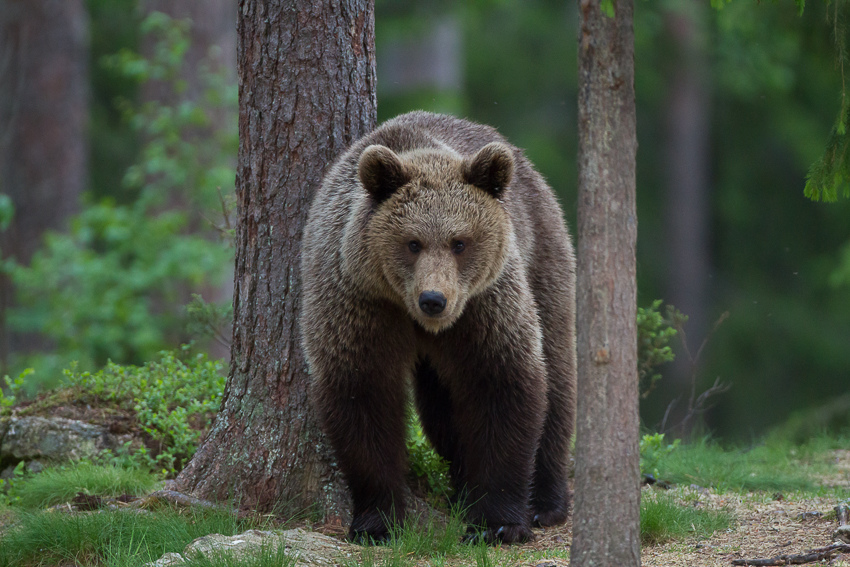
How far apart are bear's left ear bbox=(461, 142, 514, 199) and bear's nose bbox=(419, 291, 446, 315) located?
81cm

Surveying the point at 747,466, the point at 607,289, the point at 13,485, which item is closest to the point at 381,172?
the point at 607,289

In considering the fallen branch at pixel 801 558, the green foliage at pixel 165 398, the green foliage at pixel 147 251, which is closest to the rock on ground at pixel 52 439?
the green foliage at pixel 165 398

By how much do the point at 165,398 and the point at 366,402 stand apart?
2188 millimetres

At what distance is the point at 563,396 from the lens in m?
5.76

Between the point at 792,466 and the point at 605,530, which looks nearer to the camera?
the point at 605,530

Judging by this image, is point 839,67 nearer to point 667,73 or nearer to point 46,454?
point 46,454

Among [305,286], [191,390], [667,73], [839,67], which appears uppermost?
[667,73]

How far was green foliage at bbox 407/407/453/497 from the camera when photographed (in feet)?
18.7

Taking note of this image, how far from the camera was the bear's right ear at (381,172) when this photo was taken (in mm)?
4734

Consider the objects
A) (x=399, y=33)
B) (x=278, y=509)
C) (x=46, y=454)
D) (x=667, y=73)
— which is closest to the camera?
(x=278, y=509)

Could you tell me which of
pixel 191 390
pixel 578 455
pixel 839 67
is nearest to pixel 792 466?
pixel 839 67

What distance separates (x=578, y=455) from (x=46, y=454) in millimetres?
3955

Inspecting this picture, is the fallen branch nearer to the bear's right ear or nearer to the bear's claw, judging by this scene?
the bear's claw

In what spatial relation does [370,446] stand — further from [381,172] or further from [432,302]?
[381,172]
